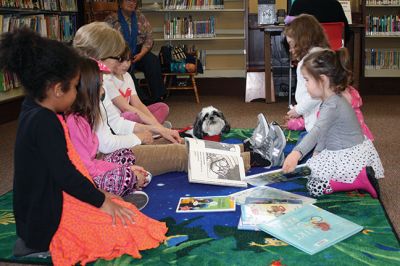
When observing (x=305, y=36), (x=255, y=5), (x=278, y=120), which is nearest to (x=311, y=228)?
(x=305, y=36)

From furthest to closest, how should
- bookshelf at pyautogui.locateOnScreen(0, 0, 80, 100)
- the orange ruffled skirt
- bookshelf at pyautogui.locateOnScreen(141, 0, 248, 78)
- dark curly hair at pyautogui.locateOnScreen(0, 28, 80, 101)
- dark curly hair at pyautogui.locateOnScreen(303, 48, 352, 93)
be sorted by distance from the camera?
bookshelf at pyautogui.locateOnScreen(141, 0, 248, 78)
bookshelf at pyautogui.locateOnScreen(0, 0, 80, 100)
dark curly hair at pyautogui.locateOnScreen(303, 48, 352, 93)
the orange ruffled skirt
dark curly hair at pyautogui.locateOnScreen(0, 28, 80, 101)

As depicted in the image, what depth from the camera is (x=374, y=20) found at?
15.9ft

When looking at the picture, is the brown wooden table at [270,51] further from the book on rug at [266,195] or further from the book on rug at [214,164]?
the book on rug at [266,195]

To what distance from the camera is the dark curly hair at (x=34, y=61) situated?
116 cm

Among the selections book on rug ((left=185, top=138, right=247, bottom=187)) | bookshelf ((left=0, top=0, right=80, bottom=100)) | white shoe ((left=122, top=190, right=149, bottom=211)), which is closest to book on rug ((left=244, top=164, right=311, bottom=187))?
book on rug ((left=185, top=138, right=247, bottom=187))

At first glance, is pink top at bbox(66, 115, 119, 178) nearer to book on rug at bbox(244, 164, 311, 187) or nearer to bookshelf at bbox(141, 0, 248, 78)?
book on rug at bbox(244, 164, 311, 187)

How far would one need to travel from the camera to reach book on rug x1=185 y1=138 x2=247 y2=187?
1.84 meters

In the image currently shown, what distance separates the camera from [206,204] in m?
1.69

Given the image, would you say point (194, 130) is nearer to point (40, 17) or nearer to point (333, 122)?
point (333, 122)

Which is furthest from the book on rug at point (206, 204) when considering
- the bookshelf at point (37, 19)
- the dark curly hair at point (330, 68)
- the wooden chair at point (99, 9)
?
the wooden chair at point (99, 9)

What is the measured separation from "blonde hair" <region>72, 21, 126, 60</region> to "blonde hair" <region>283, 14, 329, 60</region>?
3.61 feet

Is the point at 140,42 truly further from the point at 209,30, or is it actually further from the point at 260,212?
the point at 260,212

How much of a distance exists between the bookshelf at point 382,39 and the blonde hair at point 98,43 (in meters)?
3.65

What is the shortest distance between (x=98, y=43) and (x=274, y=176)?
1.00 meters
